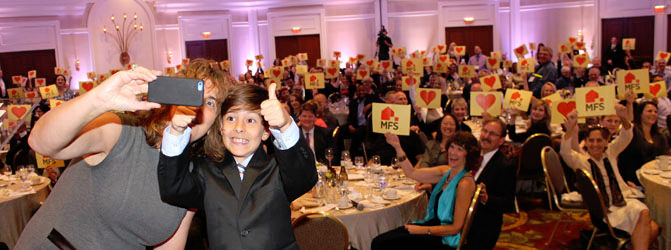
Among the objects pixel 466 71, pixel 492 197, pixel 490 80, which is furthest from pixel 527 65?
pixel 492 197

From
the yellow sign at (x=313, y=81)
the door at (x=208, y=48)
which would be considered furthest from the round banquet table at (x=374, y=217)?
the door at (x=208, y=48)

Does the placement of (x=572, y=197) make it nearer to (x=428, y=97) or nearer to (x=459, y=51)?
(x=428, y=97)

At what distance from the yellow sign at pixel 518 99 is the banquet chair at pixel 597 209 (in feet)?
9.48

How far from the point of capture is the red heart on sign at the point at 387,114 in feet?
16.9

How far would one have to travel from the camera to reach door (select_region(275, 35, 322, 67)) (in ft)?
65.7

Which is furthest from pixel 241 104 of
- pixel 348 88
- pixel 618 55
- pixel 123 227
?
pixel 618 55

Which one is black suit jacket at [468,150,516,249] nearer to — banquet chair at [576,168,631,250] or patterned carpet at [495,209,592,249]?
banquet chair at [576,168,631,250]

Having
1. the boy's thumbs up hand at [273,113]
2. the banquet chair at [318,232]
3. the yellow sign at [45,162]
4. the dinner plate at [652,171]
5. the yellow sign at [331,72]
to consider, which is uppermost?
the boy's thumbs up hand at [273,113]

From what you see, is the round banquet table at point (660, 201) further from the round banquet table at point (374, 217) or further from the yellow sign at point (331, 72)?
the yellow sign at point (331, 72)

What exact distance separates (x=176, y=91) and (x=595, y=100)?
4.99 m

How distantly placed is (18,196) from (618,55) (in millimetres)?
15601

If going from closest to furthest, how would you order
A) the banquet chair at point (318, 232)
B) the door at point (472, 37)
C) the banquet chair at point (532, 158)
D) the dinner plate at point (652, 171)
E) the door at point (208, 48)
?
the banquet chair at point (318, 232), the dinner plate at point (652, 171), the banquet chair at point (532, 158), the door at point (472, 37), the door at point (208, 48)

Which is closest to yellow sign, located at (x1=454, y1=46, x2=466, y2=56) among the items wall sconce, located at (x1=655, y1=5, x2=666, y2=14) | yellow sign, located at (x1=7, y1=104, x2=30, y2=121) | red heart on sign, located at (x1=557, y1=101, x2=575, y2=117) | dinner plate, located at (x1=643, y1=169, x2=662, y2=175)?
wall sconce, located at (x1=655, y1=5, x2=666, y2=14)

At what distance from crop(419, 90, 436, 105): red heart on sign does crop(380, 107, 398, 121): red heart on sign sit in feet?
6.87
